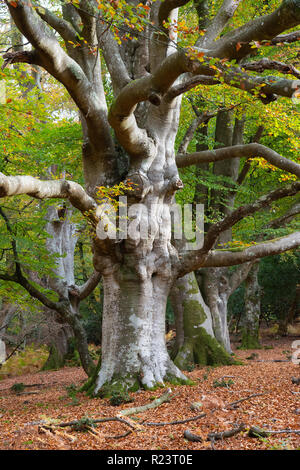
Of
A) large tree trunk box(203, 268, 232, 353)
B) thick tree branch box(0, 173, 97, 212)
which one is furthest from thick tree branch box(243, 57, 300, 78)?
large tree trunk box(203, 268, 232, 353)

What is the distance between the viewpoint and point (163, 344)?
694 cm

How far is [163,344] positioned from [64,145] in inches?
217

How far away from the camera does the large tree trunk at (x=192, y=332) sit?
9812mm

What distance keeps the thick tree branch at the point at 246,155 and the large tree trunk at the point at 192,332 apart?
3218mm

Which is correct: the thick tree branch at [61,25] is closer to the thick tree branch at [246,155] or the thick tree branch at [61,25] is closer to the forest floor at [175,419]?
the thick tree branch at [246,155]

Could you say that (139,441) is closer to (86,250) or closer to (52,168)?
(52,168)

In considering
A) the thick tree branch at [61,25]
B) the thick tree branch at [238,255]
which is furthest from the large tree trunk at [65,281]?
the thick tree branch at [61,25]

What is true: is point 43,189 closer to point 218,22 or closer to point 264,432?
point 264,432

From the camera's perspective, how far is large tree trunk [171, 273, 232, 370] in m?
9.81

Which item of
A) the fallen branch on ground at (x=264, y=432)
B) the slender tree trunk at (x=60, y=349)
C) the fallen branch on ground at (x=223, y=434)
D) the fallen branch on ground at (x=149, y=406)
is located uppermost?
the fallen branch on ground at (x=264, y=432)

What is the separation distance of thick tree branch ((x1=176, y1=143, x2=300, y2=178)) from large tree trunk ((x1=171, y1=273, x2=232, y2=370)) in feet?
10.6

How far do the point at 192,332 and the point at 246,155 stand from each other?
4.65 m

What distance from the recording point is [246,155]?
8.13m
